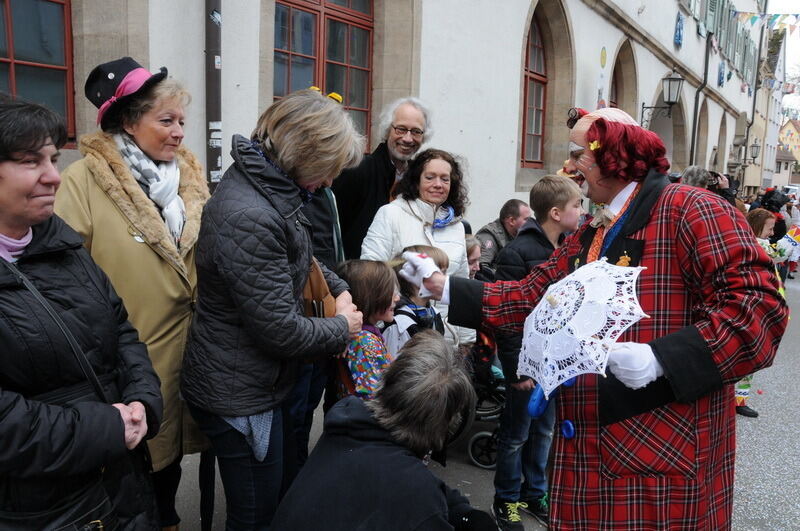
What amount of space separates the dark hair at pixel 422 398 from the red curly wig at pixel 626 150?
2.41ft

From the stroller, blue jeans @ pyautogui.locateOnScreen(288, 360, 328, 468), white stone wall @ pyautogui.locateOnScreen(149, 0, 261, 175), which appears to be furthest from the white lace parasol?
white stone wall @ pyautogui.locateOnScreen(149, 0, 261, 175)

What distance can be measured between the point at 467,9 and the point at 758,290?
6883 millimetres

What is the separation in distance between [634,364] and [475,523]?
0.61 m

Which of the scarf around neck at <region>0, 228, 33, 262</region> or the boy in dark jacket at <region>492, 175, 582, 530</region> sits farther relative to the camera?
the boy in dark jacket at <region>492, 175, 582, 530</region>

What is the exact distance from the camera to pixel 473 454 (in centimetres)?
416

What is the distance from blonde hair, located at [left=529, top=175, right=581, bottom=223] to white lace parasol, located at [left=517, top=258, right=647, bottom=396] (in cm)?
180

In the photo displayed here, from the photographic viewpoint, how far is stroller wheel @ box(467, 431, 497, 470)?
161 inches

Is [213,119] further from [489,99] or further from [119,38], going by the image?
[489,99]

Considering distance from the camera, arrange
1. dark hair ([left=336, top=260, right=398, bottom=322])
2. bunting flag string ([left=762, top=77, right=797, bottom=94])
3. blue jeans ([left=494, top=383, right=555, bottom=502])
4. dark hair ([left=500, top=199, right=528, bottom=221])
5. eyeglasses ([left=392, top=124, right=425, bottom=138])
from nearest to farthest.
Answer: dark hair ([left=336, top=260, right=398, bottom=322]) → blue jeans ([left=494, top=383, right=555, bottom=502]) → eyeglasses ([left=392, top=124, right=425, bottom=138]) → dark hair ([left=500, top=199, right=528, bottom=221]) → bunting flag string ([left=762, top=77, right=797, bottom=94])

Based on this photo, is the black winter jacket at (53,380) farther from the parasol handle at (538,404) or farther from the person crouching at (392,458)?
the parasol handle at (538,404)

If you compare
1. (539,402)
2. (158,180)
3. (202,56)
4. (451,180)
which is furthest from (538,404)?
(202,56)

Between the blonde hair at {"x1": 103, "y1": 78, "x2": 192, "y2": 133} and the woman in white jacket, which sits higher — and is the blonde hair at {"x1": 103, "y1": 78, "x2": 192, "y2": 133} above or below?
above

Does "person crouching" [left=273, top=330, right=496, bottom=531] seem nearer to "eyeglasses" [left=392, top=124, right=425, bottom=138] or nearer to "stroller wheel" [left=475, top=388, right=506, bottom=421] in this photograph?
"eyeglasses" [left=392, top=124, right=425, bottom=138]

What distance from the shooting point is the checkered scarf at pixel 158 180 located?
2354 mm
